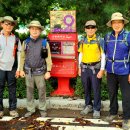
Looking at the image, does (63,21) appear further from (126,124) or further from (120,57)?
(126,124)

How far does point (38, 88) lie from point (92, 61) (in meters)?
1.14

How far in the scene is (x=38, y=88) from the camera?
6.51 meters

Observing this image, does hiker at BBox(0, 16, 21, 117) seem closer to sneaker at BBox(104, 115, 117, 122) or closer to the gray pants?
the gray pants

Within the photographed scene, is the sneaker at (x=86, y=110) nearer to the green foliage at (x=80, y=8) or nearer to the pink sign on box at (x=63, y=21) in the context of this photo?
the pink sign on box at (x=63, y=21)

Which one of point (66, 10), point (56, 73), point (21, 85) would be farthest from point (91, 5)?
point (21, 85)

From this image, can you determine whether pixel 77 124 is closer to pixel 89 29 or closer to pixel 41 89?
pixel 41 89

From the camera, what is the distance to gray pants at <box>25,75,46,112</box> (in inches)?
254

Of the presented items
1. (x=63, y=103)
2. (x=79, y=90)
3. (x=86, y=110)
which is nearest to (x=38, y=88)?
(x=63, y=103)

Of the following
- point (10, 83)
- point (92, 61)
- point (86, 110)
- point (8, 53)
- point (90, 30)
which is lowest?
point (86, 110)

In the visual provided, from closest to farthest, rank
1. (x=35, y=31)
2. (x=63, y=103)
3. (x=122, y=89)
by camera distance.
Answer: (x=122, y=89)
(x=35, y=31)
(x=63, y=103)

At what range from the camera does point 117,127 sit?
5.85m

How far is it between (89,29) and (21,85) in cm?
211

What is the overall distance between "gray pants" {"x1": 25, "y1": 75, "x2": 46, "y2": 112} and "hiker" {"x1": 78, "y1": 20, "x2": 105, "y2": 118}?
75 cm

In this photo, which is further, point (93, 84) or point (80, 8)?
point (80, 8)
